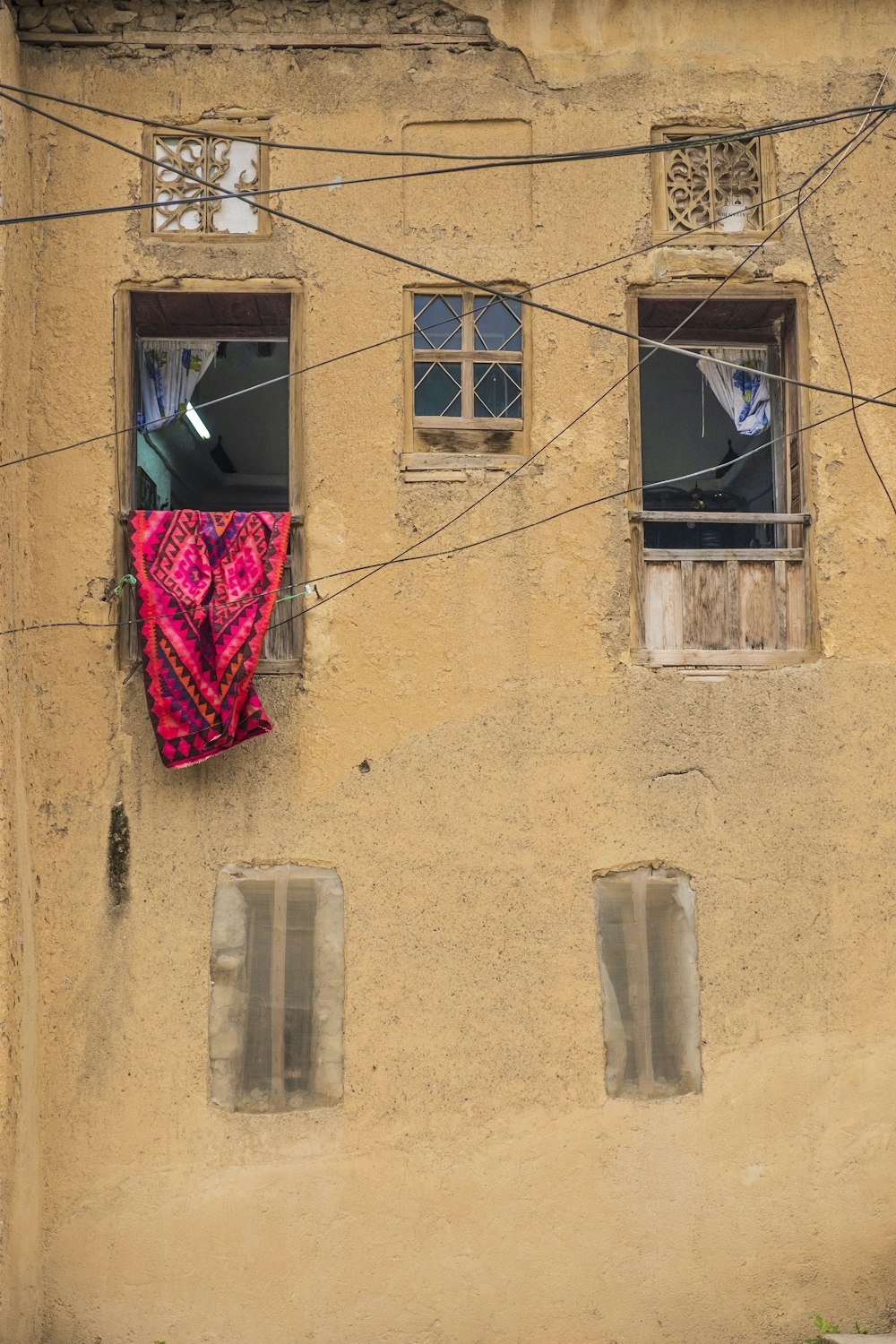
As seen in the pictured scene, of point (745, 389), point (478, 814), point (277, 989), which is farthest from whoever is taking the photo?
point (745, 389)

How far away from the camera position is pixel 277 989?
6.84 metres

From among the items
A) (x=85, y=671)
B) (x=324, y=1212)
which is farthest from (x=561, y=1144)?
(x=85, y=671)

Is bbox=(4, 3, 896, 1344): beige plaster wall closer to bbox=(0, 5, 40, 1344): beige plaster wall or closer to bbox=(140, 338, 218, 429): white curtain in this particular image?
bbox=(0, 5, 40, 1344): beige plaster wall

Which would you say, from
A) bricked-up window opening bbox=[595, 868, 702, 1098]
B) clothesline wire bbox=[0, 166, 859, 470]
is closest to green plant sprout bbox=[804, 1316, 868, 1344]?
bricked-up window opening bbox=[595, 868, 702, 1098]

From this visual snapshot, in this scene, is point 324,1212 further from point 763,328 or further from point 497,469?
point 763,328

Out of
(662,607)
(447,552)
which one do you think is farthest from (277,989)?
(662,607)

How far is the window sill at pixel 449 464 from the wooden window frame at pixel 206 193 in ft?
4.94

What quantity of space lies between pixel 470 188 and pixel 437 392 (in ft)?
3.74

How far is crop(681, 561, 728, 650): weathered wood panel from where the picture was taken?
723 centimetres

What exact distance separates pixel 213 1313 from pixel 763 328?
609cm

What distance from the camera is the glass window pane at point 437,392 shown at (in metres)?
7.30

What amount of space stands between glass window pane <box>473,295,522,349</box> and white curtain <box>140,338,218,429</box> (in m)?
1.56

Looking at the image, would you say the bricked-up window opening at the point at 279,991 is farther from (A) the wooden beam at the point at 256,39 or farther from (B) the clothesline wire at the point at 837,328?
(A) the wooden beam at the point at 256,39

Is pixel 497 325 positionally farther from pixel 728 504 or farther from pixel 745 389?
pixel 728 504
